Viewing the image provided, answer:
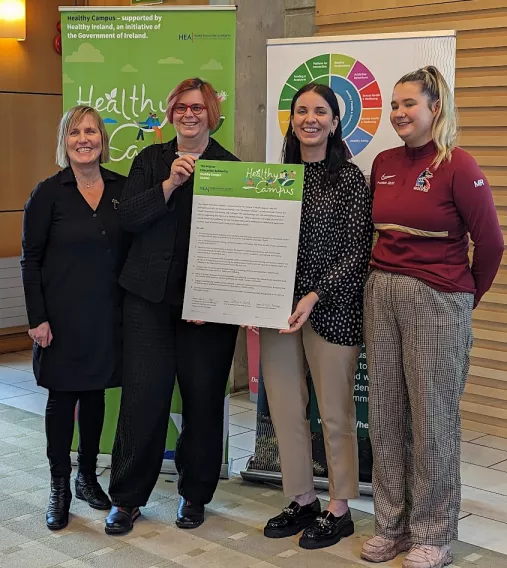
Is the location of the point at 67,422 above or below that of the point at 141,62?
below

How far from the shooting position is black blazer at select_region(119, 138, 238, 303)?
10.3 ft

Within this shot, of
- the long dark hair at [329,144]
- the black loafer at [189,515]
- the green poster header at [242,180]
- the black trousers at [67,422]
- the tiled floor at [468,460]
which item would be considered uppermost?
the long dark hair at [329,144]

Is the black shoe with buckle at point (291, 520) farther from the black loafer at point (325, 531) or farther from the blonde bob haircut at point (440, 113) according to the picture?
the blonde bob haircut at point (440, 113)

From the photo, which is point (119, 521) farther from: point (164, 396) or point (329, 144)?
point (329, 144)

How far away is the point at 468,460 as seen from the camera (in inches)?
174

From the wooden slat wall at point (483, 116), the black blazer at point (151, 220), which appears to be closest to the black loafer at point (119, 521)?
the black blazer at point (151, 220)

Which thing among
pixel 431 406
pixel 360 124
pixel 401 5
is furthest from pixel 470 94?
pixel 431 406

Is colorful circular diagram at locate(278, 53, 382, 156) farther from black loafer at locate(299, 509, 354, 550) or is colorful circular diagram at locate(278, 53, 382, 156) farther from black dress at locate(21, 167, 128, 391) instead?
black loafer at locate(299, 509, 354, 550)

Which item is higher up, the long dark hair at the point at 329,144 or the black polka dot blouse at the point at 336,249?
the long dark hair at the point at 329,144

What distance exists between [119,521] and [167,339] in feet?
2.32

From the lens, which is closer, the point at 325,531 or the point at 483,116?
the point at 325,531

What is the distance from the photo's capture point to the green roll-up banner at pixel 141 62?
3.67m

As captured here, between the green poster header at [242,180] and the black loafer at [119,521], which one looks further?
the black loafer at [119,521]

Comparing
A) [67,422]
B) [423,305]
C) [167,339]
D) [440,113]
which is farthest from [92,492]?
[440,113]
